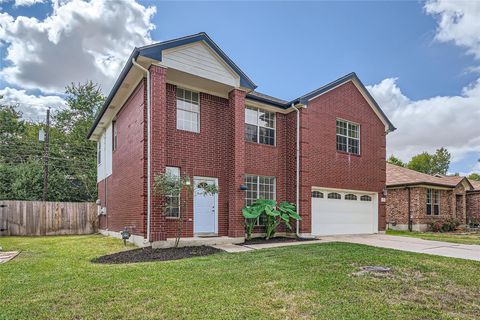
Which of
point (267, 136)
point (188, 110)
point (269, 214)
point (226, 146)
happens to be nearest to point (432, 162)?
point (267, 136)

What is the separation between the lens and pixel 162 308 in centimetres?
423

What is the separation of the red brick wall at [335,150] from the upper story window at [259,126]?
1291mm

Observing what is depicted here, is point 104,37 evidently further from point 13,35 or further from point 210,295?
point 210,295

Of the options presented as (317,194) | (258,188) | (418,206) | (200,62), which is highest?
(200,62)

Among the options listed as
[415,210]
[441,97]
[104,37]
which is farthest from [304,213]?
[441,97]

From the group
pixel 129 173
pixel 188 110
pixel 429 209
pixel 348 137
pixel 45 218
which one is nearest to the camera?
pixel 188 110

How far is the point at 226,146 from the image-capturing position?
1176cm

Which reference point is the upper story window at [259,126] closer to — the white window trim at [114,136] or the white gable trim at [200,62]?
the white gable trim at [200,62]

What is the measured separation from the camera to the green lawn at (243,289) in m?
4.14

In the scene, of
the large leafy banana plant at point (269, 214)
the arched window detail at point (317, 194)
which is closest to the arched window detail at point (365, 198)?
the arched window detail at point (317, 194)

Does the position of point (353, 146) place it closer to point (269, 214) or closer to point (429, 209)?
point (269, 214)

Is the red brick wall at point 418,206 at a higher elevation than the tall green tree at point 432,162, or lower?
lower

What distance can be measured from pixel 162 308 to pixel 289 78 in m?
14.4

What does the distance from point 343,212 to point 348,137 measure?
355cm
